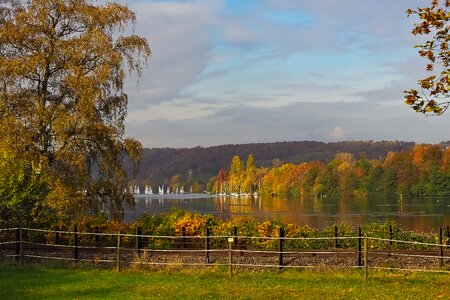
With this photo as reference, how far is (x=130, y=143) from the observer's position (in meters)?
30.6

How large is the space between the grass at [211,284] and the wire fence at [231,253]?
2.19 ft

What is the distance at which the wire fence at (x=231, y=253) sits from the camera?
21078mm

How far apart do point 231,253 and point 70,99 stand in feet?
48.4

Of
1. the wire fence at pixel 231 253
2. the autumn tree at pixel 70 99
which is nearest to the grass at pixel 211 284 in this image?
the wire fence at pixel 231 253

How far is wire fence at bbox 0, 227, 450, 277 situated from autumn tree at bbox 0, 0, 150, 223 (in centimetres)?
290

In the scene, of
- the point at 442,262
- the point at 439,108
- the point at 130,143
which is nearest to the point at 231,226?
the point at 130,143

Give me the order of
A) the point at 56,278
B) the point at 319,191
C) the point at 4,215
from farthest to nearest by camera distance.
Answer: the point at 319,191 < the point at 4,215 < the point at 56,278

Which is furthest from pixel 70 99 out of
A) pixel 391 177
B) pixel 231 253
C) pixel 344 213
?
pixel 391 177

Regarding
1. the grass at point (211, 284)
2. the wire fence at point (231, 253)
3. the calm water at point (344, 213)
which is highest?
the wire fence at point (231, 253)

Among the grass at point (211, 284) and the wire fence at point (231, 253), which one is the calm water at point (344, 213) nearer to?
the wire fence at point (231, 253)

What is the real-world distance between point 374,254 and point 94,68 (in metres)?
16.7

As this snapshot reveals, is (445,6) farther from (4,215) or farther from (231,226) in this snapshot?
(4,215)

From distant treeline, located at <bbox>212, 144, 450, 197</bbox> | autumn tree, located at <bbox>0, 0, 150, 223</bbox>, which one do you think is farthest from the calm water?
distant treeline, located at <bbox>212, 144, 450, 197</bbox>

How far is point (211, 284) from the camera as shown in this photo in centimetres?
1808
